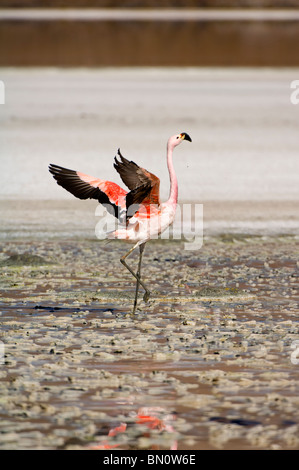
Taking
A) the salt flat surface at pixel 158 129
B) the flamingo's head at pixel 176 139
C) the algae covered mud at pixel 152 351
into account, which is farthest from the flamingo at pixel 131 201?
the salt flat surface at pixel 158 129

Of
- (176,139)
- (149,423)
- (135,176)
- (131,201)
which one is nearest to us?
(149,423)

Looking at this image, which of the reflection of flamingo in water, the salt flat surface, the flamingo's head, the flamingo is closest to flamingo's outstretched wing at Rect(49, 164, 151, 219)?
the flamingo

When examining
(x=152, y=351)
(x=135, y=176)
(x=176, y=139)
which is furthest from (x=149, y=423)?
(x=176, y=139)

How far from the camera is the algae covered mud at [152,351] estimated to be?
5.58m

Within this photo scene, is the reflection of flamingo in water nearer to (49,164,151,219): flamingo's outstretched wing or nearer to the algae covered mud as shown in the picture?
the algae covered mud

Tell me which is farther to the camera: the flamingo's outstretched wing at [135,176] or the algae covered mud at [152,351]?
the flamingo's outstretched wing at [135,176]

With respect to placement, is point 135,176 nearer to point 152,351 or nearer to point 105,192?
point 105,192

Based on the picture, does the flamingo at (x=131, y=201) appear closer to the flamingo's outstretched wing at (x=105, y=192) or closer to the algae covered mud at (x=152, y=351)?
the flamingo's outstretched wing at (x=105, y=192)

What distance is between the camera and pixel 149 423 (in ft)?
18.6

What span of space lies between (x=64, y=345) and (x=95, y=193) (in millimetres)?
1391

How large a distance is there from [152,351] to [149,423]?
1396mm

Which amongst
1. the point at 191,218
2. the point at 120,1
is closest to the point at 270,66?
the point at 191,218

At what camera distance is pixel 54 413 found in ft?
19.1
